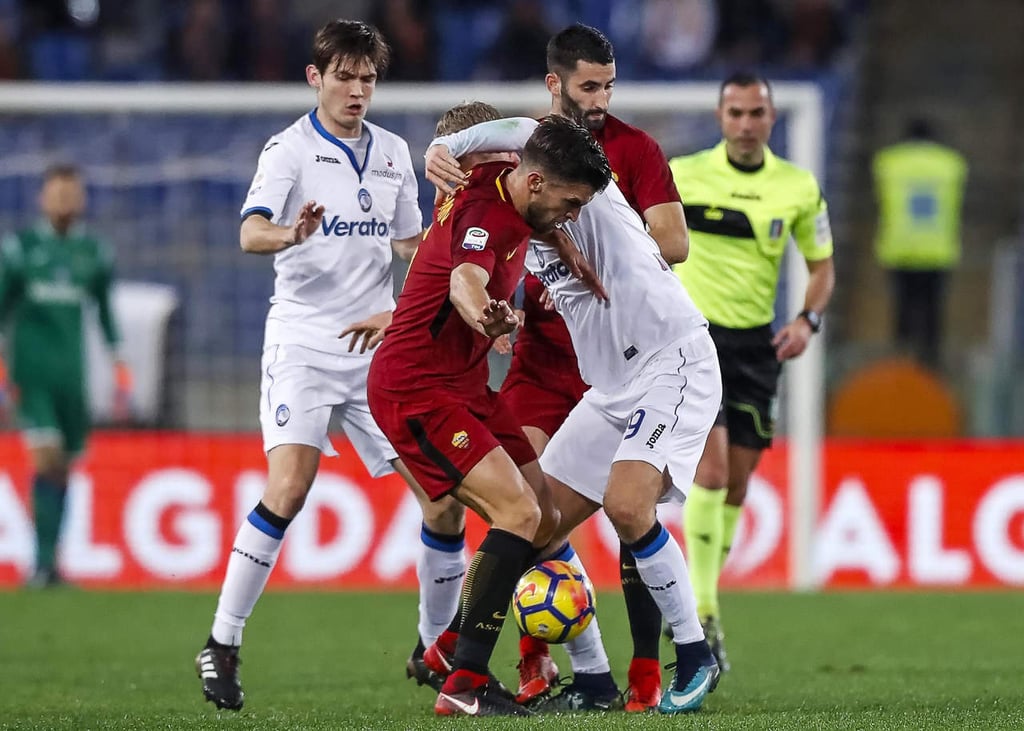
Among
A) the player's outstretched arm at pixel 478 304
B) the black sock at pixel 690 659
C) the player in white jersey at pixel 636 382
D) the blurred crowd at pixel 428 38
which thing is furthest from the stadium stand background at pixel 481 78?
the player's outstretched arm at pixel 478 304

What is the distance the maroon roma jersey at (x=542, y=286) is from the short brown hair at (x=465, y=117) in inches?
16.5

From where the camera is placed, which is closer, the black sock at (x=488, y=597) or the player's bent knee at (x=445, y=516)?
the black sock at (x=488, y=597)

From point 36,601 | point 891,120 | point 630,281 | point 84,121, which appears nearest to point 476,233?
point 630,281

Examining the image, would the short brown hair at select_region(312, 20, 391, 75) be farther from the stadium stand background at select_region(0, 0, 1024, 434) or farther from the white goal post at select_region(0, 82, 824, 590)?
the stadium stand background at select_region(0, 0, 1024, 434)

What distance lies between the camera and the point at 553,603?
6445 millimetres

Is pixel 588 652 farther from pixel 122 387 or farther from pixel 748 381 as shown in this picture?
pixel 122 387

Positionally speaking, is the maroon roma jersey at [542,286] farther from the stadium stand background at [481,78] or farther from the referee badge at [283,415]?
the stadium stand background at [481,78]

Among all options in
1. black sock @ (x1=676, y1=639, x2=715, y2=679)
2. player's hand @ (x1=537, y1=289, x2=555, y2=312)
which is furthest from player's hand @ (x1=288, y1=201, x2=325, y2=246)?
black sock @ (x1=676, y1=639, x2=715, y2=679)

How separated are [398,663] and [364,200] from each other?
2.37m

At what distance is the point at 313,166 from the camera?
7.18m

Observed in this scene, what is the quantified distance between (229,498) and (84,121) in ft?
9.88

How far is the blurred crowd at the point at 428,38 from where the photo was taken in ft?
54.9

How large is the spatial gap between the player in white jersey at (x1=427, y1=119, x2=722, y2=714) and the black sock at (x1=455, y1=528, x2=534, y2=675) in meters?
0.39

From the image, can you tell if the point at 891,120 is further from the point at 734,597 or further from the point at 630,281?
the point at 630,281
